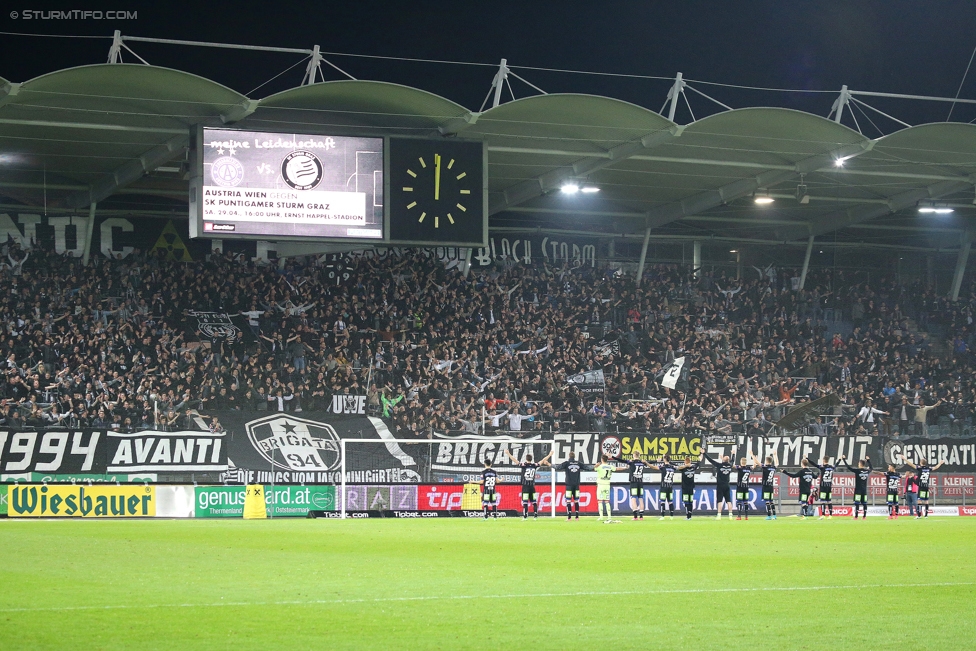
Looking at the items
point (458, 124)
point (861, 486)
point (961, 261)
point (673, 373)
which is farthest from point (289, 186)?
point (961, 261)

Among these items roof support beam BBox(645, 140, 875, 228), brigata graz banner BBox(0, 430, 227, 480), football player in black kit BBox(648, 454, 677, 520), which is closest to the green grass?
brigata graz banner BBox(0, 430, 227, 480)

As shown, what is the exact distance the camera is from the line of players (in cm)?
3075

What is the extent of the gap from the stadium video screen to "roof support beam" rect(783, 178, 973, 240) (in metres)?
19.9

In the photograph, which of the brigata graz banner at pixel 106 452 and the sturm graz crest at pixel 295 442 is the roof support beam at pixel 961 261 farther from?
the brigata graz banner at pixel 106 452

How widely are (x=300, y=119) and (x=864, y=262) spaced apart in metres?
26.1

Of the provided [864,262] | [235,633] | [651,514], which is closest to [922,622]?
[235,633]

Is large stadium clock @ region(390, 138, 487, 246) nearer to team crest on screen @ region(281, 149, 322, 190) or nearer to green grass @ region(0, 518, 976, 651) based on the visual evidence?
team crest on screen @ region(281, 149, 322, 190)

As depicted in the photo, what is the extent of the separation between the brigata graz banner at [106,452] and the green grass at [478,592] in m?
10.1

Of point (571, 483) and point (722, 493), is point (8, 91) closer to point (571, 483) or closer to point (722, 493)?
point (571, 483)

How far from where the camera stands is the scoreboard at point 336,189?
2572 cm

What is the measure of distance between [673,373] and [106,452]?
18.6 m

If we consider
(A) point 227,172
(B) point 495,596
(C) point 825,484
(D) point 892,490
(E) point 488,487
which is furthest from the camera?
(D) point 892,490

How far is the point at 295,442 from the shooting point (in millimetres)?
33312

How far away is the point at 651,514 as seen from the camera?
35.1 m
